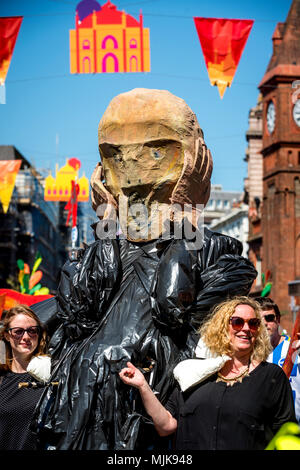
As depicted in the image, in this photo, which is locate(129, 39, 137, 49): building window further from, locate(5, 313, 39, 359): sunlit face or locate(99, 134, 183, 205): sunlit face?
locate(5, 313, 39, 359): sunlit face

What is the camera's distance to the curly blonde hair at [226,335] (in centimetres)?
411

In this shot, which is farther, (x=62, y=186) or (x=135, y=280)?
(x=62, y=186)

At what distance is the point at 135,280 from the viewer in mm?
5281

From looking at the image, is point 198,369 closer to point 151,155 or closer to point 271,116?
point 151,155

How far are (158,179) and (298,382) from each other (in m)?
1.63

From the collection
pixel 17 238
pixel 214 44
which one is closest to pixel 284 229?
pixel 17 238

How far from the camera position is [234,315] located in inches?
164

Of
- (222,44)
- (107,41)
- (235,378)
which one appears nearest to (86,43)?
(107,41)

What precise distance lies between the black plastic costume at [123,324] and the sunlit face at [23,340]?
20 centimetres


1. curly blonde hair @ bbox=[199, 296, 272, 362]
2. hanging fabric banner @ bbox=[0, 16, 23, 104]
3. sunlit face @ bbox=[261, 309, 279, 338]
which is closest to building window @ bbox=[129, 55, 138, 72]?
hanging fabric banner @ bbox=[0, 16, 23, 104]

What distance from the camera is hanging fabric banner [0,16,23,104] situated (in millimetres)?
9766

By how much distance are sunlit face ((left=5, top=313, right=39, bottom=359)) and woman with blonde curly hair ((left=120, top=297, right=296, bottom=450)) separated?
1.01m

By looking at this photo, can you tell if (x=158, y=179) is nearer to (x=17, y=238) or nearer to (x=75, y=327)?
(x=75, y=327)

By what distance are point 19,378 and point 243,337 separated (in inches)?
62.4
